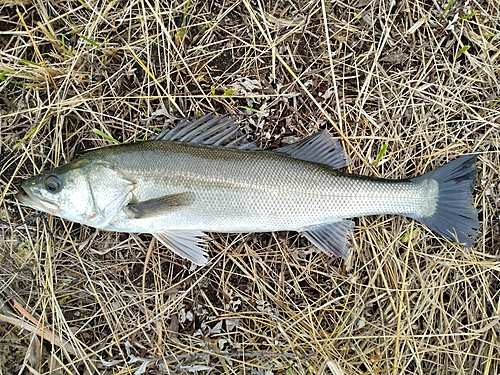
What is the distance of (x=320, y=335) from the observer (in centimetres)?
332

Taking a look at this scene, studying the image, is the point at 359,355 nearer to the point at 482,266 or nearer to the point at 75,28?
the point at 482,266

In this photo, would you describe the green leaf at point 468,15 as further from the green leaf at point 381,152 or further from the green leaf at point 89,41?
the green leaf at point 89,41

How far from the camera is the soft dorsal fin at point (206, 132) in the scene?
310 cm

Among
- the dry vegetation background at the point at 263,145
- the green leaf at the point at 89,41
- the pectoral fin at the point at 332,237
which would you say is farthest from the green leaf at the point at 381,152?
the green leaf at the point at 89,41

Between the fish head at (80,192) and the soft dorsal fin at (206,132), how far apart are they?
1.63 feet

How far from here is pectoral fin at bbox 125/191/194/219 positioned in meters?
2.94

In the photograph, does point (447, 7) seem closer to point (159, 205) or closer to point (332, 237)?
point (332, 237)

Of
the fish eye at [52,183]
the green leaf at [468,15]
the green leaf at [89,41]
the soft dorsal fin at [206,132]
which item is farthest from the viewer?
the green leaf at [468,15]

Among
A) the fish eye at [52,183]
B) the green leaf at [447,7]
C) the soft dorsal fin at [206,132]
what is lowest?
the fish eye at [52,183]

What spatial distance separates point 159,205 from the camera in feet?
9.66

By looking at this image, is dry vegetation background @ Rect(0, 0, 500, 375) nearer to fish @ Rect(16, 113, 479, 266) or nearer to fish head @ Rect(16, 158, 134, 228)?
fish @ Rect(16, 113, 479, 266)

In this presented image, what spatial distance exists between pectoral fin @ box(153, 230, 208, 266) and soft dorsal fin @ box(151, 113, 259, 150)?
0.75 meters

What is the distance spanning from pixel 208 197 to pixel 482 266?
245 cm

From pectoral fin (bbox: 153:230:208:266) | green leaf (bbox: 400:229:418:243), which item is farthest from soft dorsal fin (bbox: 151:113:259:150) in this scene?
green leaf (bbox: 400:229:418:243)
